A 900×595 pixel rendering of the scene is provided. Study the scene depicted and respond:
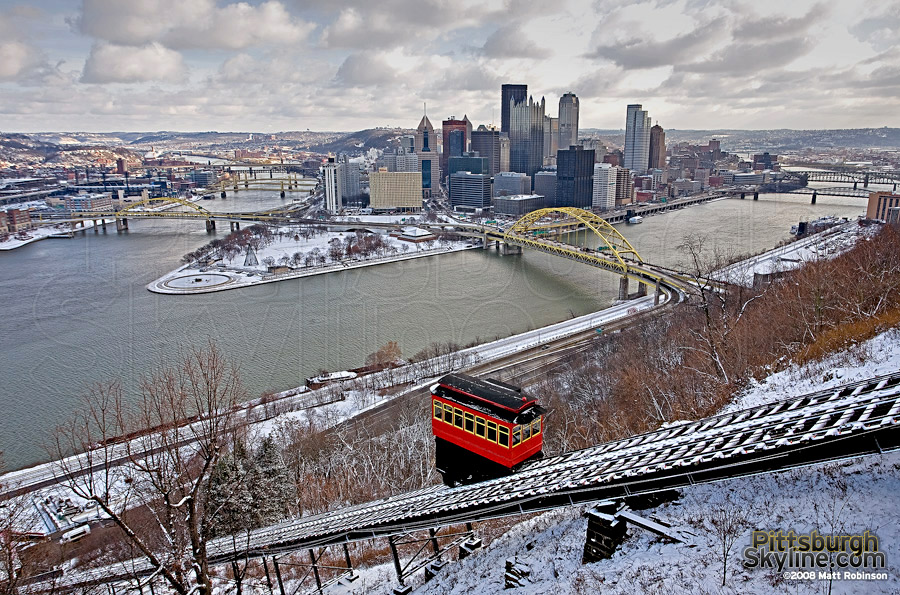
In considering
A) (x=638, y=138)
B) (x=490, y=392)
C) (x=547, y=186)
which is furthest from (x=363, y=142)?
(x=490, y=392)

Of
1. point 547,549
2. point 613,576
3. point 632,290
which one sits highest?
point 613,576

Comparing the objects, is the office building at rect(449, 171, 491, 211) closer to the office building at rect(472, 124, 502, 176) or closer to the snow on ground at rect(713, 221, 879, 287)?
the office building at rect(472, 124, 502, 176)

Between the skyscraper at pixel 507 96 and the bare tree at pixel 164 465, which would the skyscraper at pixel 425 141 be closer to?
the skyscraper at pixel 507 96

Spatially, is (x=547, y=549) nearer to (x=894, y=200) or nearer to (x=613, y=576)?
(x=613, y=576)

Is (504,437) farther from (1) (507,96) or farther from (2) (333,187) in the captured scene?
(1) (507,96)

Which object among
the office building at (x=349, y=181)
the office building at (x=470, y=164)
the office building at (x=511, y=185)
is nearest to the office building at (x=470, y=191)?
the office building at (x=511, y=185)

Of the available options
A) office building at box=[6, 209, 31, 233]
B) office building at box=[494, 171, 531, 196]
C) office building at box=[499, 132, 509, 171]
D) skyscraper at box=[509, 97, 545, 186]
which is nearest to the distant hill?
skyscraper at box=[509, 97, 545, 186]

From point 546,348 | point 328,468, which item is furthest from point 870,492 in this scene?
point 546,348

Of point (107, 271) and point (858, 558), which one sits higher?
point (858, 558)
